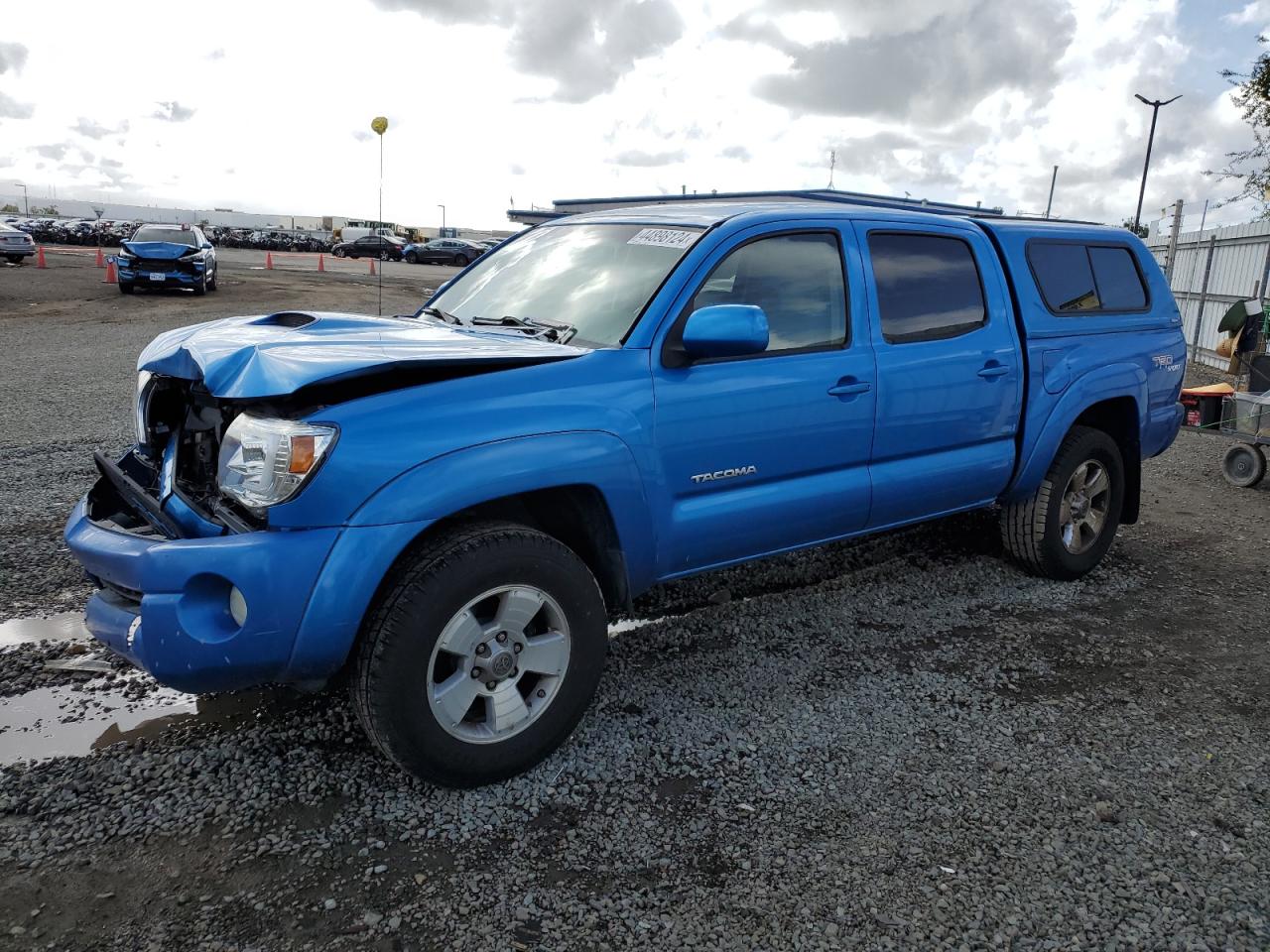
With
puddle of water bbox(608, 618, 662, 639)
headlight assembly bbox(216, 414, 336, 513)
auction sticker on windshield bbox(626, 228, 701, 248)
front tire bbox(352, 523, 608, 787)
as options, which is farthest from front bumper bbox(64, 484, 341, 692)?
puddle of water bbox(608, 618, 662, 639)

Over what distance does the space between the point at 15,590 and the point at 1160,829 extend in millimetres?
4756

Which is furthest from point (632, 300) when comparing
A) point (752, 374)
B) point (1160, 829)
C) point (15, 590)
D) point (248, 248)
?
point (248, 248)

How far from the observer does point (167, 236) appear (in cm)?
1983

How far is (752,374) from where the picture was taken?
3.55 metres

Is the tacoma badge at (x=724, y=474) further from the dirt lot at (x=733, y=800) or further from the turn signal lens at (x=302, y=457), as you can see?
the turn signal lens at (x=302, y=457)

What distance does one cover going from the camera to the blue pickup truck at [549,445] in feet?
8.80

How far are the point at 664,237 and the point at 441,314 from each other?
1.08 m

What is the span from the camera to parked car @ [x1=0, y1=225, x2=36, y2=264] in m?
27.2

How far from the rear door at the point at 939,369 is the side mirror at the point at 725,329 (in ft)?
3.05

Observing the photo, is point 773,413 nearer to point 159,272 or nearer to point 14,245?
point 159,272

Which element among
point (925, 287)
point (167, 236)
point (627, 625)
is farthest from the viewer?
point (167, 236)

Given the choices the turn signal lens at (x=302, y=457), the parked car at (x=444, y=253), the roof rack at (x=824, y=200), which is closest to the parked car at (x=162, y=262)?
the roof rack at (x=824, y=200)

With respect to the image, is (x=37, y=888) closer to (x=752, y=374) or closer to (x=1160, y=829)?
(x=752, y=374)

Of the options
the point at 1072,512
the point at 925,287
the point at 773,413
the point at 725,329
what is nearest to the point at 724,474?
the point at 773,413
